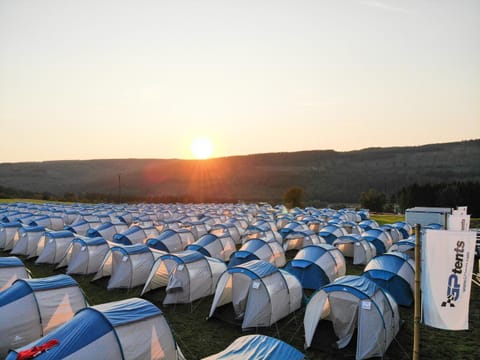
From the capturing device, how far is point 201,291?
13.8m

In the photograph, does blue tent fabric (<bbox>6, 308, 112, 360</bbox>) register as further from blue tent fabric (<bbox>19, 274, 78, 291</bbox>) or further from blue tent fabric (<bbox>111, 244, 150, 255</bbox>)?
blue tent fabric (<bbox>111, 244, 150, 255</bbox>)

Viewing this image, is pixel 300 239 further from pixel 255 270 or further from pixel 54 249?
pixel 54 249

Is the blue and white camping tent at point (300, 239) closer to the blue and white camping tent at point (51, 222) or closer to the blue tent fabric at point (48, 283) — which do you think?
the blue tent fabric at point (48, 283)

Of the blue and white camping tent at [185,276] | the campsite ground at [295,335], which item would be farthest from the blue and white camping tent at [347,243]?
the blue and white camping tent at [185,276]

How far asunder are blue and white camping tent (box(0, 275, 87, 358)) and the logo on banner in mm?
9261

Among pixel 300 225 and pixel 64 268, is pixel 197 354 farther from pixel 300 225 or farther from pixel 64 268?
pixel 300 225

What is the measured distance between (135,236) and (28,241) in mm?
6400

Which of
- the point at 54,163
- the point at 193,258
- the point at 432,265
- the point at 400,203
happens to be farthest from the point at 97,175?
the point at 432,265

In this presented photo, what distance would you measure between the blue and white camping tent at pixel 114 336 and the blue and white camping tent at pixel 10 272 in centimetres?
573

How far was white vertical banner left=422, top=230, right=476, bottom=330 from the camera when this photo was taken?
19.8 feet

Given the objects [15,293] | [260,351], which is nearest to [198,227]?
[15,293]

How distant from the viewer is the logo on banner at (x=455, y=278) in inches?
240

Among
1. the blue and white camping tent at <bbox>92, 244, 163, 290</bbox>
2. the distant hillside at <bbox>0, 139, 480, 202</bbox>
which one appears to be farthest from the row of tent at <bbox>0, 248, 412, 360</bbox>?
the distant hillside at <bbox>0, 139, 480, 202</bbox>

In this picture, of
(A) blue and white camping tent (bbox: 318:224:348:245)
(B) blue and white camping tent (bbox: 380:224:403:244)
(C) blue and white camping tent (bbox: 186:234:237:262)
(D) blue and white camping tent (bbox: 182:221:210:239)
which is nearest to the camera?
(C) blue and white camping tent (bbox: 186:234:237:262)
